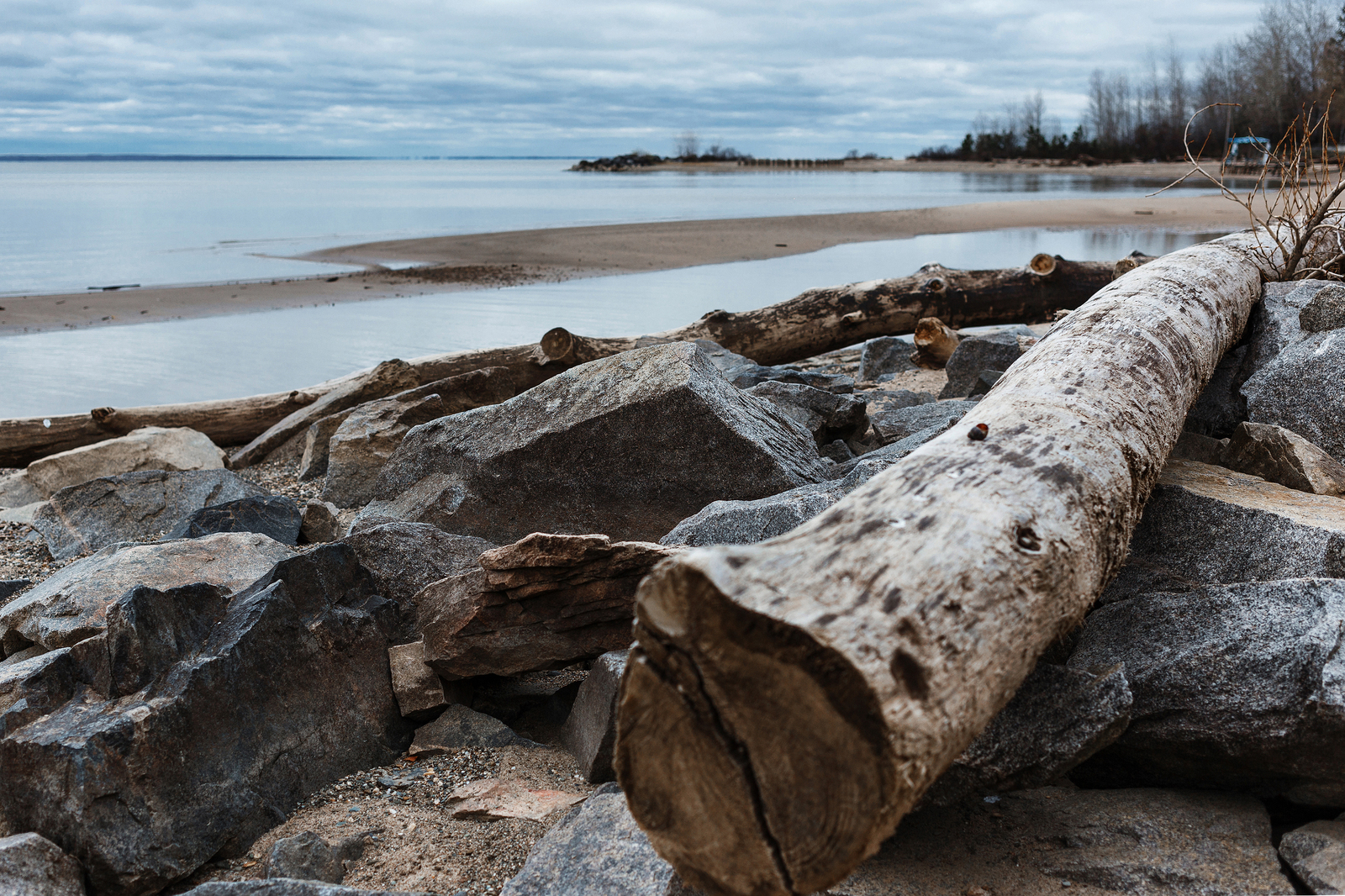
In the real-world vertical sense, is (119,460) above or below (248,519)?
above

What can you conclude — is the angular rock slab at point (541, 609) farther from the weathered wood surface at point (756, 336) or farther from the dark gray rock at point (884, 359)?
the dark gray rock at point (884, 359)

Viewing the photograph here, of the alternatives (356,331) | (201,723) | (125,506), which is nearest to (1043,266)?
(125,506)

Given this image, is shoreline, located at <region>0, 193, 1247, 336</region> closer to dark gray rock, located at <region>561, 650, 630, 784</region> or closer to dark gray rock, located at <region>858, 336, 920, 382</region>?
dark gray rock, located at <region>858, 336, 920, 382</region>

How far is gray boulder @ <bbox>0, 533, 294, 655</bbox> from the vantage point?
3291 millimetres

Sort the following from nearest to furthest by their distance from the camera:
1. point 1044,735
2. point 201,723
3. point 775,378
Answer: point 1044,735, point 201,723, point 775,378

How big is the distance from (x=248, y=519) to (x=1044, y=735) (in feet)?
13.0

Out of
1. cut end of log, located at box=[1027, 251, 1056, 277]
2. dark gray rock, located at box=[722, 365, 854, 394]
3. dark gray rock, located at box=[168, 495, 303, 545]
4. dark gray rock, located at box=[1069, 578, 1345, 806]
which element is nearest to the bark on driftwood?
dark gray rock, located at box=[1069, 578, 1345, 806]

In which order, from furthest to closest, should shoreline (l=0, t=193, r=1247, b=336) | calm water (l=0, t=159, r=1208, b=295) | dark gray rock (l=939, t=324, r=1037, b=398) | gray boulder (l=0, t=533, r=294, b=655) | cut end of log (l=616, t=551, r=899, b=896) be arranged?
calm water (l=0, t=159, r=1208, b=295), shoreline (l=0, t=193, r=1247, b=336), dark gray rock (l=939, t=324, r=1037, b=398), gray boulder (l=0, t=533, r=294, b=655), cut end of log (l=616, t=551, r=899, b=896)

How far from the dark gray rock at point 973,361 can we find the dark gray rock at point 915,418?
1222mm

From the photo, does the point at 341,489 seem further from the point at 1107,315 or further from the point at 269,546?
the point at 1107,315

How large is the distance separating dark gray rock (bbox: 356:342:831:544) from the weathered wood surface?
2.09m

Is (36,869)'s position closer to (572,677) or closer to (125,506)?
(572,677)

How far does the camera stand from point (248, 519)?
4.66 metres

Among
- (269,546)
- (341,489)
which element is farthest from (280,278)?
(269,546)
